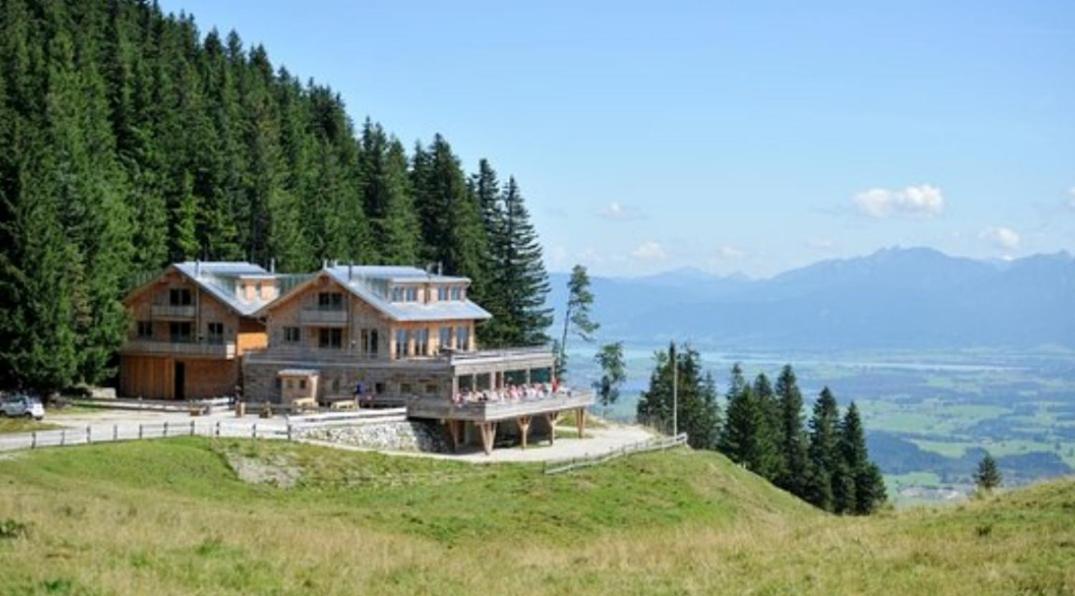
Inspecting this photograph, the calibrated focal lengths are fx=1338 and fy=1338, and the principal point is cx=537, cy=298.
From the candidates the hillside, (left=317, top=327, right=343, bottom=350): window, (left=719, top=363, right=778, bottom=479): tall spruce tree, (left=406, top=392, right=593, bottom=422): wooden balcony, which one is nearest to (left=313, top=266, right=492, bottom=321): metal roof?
(left=317, top=327, right=343, bottom=350): window

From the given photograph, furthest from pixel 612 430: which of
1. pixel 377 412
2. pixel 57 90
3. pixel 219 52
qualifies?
pixel 219 52

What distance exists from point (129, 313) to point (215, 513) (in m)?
37.1

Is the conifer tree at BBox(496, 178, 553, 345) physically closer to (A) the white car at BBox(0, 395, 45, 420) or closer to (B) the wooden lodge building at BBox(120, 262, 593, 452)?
(B) the wooden lodge building at BBox(120, 262, 593, 452)

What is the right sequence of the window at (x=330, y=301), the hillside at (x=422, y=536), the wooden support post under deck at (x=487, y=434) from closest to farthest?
the hillside at (x=422, y=536), the wooden support post under deck at (x=487, y=434), the window at (x=330, y=301)

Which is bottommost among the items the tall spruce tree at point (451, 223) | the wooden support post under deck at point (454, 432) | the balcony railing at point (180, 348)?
the wooden support post under deck at point (454, 432)

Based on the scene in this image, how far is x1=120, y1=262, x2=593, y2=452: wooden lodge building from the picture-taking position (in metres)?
58.2

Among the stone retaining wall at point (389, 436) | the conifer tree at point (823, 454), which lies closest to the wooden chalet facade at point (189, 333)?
the stone retaining wall at point (389, 436)

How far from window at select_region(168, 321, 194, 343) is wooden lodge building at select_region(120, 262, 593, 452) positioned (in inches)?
2.0

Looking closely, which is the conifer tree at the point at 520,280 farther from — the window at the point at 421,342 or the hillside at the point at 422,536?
the hillside at the point at 422,536

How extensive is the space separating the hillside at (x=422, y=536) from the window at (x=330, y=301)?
15.6m

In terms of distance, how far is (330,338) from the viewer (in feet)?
204

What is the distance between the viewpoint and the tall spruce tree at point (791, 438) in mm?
87875

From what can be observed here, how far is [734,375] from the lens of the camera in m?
104

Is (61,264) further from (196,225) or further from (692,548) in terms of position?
(692,548)
